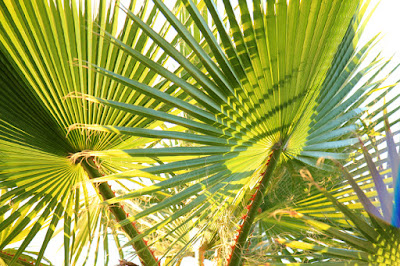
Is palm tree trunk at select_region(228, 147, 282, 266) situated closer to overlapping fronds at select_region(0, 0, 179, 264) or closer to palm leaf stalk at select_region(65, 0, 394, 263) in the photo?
palm leaf stalk at select_region(65, 0, 394, 263)

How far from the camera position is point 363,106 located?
1.29m

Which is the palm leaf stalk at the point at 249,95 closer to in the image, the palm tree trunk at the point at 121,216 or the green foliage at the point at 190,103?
the green foliage at the point at 190,103

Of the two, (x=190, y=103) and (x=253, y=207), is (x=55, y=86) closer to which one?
(x=190, y=103)

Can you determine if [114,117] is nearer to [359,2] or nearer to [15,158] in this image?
[15,158]

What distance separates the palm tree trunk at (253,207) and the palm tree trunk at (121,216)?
31 centimetres

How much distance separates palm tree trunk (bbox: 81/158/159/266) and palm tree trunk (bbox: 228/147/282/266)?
1.01ft

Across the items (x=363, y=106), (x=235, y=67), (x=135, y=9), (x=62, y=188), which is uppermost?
(x=135, y=9)

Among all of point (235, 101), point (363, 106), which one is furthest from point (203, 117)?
point (363, 106)

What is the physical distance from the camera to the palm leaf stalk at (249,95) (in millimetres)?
1002

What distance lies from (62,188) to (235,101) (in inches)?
33.5

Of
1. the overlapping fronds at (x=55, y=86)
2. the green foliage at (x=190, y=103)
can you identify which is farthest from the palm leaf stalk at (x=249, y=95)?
the overlapping fronds at (x=55, y=86)

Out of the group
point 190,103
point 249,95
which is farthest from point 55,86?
point 249,95

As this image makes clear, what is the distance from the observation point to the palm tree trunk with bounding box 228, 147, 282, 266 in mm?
1232

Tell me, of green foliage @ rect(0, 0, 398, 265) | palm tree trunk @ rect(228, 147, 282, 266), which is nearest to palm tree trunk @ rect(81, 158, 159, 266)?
green foliage @ rect(0, 0, 398, 265)
